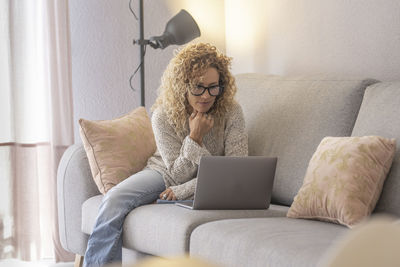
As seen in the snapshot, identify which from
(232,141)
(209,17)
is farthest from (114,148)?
(209,17)

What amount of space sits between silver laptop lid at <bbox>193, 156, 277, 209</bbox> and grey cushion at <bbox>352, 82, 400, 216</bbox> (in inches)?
13.5

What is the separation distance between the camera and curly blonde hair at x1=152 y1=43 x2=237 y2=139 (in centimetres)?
255

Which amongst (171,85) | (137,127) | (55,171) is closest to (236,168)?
(171,85)

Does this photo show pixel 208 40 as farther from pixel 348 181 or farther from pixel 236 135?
pixel 348 181

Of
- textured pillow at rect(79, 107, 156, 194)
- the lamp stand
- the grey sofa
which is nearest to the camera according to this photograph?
the grey sofa

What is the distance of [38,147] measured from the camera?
334 cm

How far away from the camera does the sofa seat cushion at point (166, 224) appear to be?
2.06 metres

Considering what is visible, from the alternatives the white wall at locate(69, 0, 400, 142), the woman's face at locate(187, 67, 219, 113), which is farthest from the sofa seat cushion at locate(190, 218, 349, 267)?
the white wall at locate(69, 0, 400, 142)

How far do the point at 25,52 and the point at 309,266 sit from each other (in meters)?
2.29

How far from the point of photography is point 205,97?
254 centimetres

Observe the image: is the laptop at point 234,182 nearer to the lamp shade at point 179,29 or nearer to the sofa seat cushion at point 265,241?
the sofa seat cushion at point 265,241

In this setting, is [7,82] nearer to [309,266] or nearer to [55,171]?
[55,171]

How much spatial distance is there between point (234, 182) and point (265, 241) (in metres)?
0.50

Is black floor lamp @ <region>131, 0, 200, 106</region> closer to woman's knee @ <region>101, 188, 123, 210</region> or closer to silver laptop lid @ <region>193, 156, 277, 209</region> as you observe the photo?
woman's knee @ <region>101, 188, 123, 210</region>
